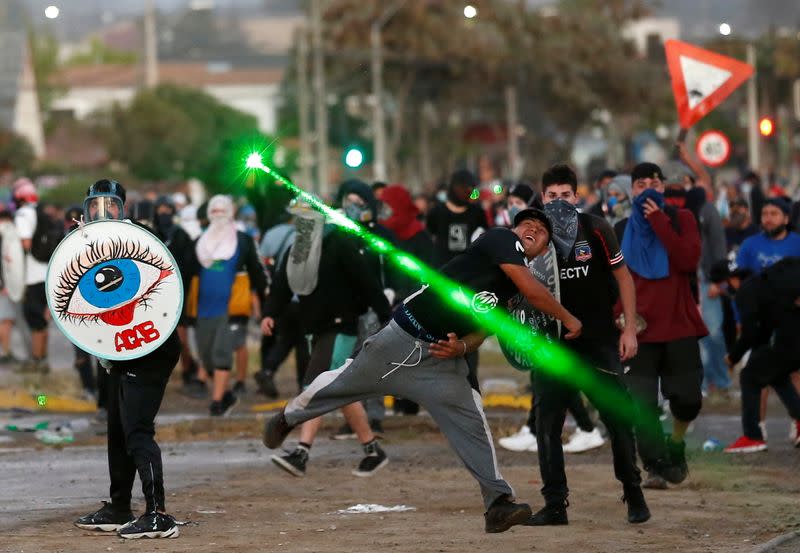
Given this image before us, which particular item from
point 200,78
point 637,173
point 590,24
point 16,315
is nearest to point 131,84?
point 200,78

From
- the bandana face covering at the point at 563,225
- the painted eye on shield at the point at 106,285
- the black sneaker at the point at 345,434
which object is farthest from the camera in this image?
the black sneaker at the point at 345,434

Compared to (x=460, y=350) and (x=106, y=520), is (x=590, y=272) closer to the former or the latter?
(x=460, y=350)

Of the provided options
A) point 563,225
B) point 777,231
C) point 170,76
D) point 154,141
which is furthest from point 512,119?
point 170,76

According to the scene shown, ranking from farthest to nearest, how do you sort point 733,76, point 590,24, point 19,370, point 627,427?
point 590,24
point 19,370
point 733,76
point 627,427

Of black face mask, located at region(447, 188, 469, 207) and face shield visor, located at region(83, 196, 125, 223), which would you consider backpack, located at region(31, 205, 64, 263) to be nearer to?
black face mask, located at region(447, 188, 469, 207)

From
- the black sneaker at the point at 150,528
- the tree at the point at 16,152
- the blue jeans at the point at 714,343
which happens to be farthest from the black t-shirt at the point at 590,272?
the tree at the point at 16,152

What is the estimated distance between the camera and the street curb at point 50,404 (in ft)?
53.1

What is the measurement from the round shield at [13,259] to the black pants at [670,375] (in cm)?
982

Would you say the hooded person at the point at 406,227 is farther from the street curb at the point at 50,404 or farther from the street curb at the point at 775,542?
the street curb at the point at 775,542

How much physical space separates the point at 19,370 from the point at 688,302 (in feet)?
33.9

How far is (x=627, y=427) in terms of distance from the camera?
9.86 meters

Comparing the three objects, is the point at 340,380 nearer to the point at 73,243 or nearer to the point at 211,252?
the point at 73,243

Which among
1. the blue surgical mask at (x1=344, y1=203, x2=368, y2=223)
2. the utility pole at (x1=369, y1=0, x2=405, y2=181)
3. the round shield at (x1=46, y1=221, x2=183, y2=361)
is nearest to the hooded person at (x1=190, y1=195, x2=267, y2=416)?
the blue surgical mask at (x1=344, y1=203, x2=368, y2=223)

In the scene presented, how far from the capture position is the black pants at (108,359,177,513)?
368 inches
